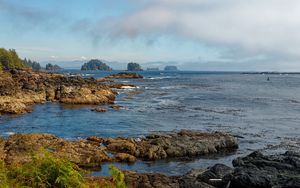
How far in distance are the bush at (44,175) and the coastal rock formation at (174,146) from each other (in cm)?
1909

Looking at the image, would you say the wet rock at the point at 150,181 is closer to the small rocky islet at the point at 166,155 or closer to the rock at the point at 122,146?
the small rocky islet at the point at 166,155

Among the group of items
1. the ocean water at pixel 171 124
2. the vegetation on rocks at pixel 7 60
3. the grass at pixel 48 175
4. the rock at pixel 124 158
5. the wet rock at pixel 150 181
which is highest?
the vegetation on rocks at pixel 7 60

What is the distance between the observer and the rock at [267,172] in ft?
62.6

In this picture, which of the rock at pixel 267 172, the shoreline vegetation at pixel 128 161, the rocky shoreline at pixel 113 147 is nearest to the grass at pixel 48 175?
the shoreline vegetation at pixel 128 161

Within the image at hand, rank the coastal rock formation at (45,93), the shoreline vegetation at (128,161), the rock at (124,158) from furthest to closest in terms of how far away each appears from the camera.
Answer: the coastal rock formation at (45,93) < the rock at (124,158) < the shoreline vegetation at (128,161)

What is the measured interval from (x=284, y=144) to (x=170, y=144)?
11869 mm

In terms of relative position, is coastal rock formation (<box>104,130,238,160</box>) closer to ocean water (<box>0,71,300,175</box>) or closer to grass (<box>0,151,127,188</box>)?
ocean water (<box>0,71,300,175</box>)

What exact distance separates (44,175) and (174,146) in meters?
21.9

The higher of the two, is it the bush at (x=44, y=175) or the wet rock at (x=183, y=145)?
the bush at (x=44, y=175)

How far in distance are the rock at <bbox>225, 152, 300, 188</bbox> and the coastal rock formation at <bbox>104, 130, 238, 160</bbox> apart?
785cm

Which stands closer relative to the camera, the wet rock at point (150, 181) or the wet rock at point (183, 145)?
the wet rock at point (150, 181)

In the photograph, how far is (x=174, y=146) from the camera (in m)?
33.0

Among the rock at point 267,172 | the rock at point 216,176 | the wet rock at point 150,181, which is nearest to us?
the rock at point 267,172

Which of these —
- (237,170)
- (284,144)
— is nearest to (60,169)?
(237,170)
